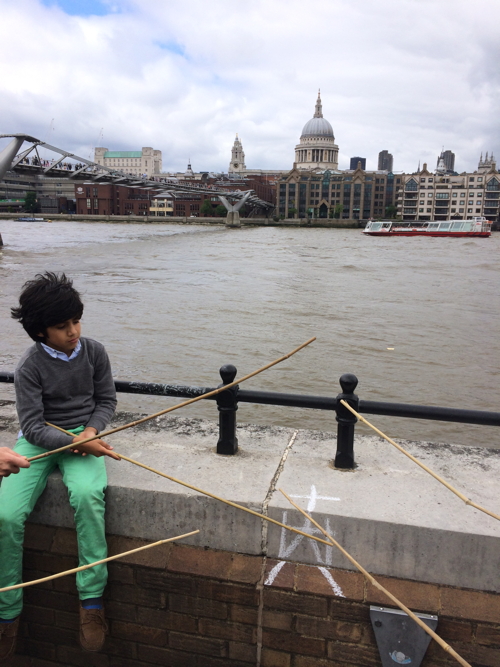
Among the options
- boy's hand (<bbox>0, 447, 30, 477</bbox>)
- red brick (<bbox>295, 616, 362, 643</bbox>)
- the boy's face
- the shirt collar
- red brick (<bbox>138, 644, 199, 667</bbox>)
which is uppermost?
the boy's face

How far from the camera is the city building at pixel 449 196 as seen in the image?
136 metres

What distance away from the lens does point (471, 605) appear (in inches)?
86.7

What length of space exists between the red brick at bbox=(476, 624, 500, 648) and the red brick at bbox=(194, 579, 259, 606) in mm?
893

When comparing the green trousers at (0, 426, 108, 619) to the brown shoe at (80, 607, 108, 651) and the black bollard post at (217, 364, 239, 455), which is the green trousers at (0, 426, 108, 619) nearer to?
the brown shoe at (80, 607, 108, 651)

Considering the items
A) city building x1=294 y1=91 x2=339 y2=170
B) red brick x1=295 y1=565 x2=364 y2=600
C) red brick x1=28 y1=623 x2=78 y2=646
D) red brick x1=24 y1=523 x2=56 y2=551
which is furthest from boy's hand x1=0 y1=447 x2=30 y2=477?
city building x1=294 y1=91 x2=339 y2=170

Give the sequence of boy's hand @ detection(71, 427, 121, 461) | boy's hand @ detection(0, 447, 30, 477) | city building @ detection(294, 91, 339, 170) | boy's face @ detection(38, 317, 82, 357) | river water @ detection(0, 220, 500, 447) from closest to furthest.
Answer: boy's hand @ detection(0, 447, 30, 477) → boy's hand @ detection(71, 427, 121, 461) → boy's face @ detection(38, 317, 82, 357) → river water @ detection(0, 220, 500, 447) → city building @ detection(294, 91, 339, 170)

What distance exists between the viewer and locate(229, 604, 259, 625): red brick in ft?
7.87

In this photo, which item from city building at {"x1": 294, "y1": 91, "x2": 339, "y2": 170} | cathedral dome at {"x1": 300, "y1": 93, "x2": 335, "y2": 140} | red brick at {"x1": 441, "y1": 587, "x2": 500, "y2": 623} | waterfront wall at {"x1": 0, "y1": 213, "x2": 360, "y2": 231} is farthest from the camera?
cathedral dome at {"x1": 300, "y1": 93, "x2": 335, "y2": 140}

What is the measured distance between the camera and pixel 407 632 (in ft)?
7.33

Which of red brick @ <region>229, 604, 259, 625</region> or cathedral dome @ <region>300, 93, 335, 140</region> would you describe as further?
cathedral dome @ <region>300, 93, 335, 140</region>

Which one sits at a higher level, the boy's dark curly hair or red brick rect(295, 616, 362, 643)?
the boy's dark curly hair

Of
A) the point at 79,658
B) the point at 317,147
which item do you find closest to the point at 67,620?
the point at 79,658

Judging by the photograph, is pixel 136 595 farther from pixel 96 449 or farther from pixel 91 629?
pixel 96 449

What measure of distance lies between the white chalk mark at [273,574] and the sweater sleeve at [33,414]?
1060mm
